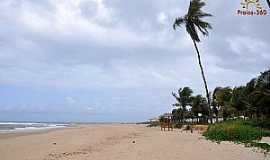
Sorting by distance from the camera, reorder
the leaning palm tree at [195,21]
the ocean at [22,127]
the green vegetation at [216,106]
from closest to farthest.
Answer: the leaning palm tree at [195,21], the ocean at [22,127], the green vegetation at [216,106]

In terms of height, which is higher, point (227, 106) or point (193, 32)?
point (193, 32)

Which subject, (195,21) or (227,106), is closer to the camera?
(195,21)

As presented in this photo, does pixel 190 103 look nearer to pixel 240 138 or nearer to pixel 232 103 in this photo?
pixel 232 103

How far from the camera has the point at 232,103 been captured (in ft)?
173

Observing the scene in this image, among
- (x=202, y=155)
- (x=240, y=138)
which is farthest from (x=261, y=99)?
(x=202, y=155)

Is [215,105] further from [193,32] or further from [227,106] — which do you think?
[193,32]

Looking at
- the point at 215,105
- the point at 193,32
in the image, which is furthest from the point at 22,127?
the point at 193,32

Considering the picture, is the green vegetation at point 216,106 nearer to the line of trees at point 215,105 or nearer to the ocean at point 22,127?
the line of trees at point 215,105

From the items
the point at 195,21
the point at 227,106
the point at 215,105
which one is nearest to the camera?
the point at 195,21

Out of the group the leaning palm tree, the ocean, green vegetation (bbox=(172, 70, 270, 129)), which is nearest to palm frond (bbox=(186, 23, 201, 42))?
the leaning palm tree

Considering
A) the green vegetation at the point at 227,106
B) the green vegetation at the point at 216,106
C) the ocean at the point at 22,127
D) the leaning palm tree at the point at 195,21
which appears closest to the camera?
the green vegetation at the point at 227,106

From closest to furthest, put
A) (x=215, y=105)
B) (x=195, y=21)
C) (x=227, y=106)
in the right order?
(x=195, y=21) → (x=227, y=106) → (x=215, y=105)

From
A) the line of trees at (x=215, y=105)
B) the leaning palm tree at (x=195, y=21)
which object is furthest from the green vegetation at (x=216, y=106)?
the leaning palm tree at (x=195, y=21)

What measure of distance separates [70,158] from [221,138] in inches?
414
